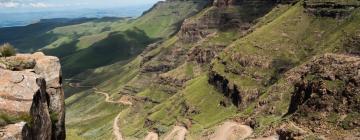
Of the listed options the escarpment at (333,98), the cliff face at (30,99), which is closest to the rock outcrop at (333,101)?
the escarpment at (333,98)

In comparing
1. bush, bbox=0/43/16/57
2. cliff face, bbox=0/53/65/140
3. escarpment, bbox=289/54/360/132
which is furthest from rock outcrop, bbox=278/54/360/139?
bush, bbox=0/43/16/57

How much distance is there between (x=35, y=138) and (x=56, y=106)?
1236cm

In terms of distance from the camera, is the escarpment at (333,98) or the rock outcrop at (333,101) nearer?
the rock outcrop at (333,101)

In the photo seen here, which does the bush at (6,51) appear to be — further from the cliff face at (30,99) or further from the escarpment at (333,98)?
the escarpment at (333,98)

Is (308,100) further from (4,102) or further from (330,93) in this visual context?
(4,102)

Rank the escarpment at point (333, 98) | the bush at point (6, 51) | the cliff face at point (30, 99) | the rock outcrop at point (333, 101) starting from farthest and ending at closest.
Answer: the escarpment at point (333, 98) < the rock outcrop at point (333, 101) < the bush at point (6, 51) < the cliff face at point (30, 99)

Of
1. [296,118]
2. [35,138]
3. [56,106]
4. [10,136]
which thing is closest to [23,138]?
[10,136]

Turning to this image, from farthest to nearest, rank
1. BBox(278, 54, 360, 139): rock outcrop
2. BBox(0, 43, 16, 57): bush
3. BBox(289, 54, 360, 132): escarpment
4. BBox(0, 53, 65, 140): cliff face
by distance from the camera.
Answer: BBox(289, 54, 360, 132): escarpment
BBox(278, 54, 360, 139): rock outcrop
BBox(0, 43, 16, 57): bush
BBox(0, 53, 65, 140): cliff face

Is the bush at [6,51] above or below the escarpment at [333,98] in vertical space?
above

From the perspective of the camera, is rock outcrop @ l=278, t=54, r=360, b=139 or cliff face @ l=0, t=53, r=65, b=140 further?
rock outcrop @ l=278, t=54, r=360, b=139

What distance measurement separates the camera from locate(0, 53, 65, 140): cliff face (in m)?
41.8

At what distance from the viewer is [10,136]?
39688 mm

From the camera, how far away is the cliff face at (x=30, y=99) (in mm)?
41750

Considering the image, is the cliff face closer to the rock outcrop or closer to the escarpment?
the rock outcrop
